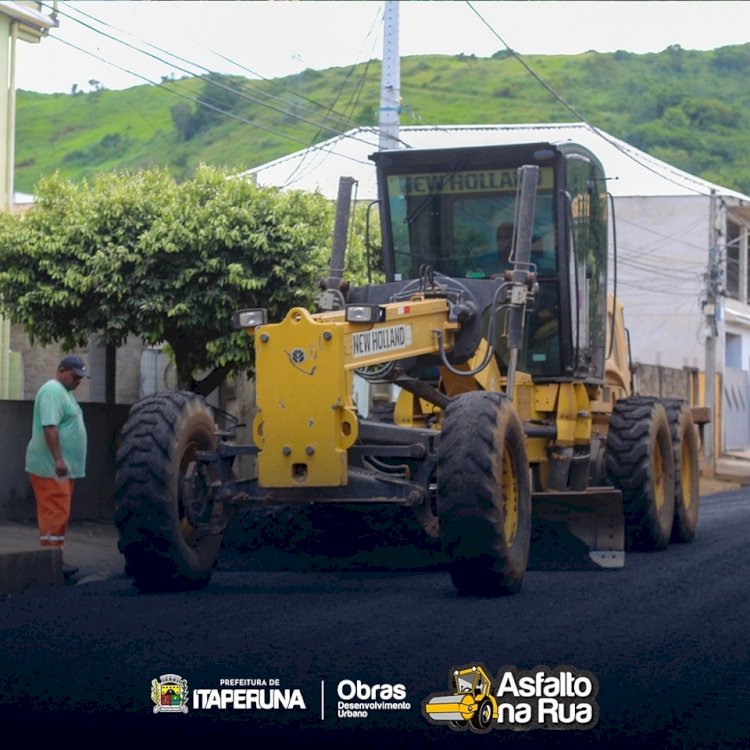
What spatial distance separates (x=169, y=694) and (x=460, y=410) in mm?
4487

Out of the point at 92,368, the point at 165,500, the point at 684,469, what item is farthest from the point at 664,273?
the point at 165,500

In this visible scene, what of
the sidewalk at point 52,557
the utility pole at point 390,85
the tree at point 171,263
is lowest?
the sidewalk at point 52,557

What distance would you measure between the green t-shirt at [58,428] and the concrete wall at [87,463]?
323cm

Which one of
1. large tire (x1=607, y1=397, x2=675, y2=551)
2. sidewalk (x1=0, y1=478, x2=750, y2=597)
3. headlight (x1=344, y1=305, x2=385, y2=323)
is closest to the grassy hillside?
headlight (x1=344, y1=305, x2=385, y2=323)

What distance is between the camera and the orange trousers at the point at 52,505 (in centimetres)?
1101

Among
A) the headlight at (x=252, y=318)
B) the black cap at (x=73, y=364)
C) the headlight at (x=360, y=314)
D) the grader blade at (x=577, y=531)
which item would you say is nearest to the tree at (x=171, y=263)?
the black cap at (x=73, y=364)

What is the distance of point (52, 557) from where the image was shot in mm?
10648

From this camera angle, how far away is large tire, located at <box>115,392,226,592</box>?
30.2ft

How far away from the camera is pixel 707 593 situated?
9.31 metres

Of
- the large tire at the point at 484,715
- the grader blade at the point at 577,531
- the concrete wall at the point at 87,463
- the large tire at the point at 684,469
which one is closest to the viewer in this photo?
the large tire at the point at 484,715

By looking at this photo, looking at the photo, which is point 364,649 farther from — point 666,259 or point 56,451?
point 666,259

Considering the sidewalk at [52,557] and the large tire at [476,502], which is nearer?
the large tire at [476,502]

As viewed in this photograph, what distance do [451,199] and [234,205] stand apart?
4656mm

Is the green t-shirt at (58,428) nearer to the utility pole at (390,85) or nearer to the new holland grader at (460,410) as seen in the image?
the new holland grader at (460,410)
